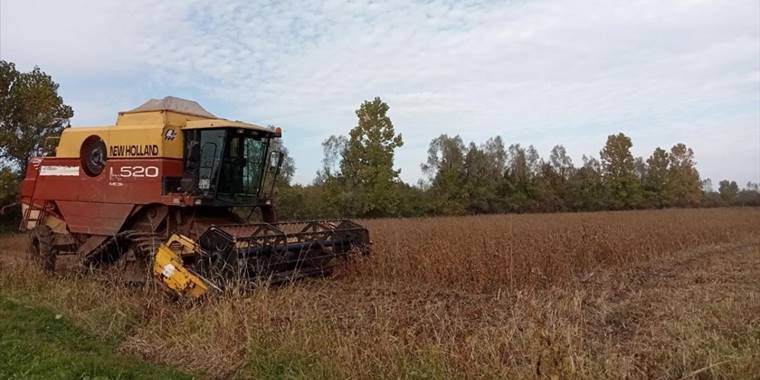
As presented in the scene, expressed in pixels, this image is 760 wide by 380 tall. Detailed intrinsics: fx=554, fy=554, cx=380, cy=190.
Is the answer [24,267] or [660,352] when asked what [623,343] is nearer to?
[660,352]

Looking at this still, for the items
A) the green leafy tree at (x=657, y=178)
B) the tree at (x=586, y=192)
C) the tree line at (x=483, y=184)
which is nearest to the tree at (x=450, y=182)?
the tree line at (x=483, y=184)

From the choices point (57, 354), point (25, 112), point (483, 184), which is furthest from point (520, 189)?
point (57, 354)

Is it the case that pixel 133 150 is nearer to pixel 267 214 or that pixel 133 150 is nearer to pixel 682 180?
pixel 267 214

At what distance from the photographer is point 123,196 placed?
1016 cm

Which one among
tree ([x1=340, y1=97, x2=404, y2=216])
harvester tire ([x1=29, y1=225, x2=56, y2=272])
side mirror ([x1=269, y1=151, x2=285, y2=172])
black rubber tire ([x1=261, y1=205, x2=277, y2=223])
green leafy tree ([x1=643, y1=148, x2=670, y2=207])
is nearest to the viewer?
side mirror ([x1=269, y1=151, x2=285, y2=172])

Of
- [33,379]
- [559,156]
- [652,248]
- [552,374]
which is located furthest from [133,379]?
[559,156]

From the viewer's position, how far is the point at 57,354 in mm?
5605

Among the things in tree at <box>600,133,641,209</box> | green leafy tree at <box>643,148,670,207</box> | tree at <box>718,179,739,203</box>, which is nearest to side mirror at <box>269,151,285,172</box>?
tree at <box>600,133,641,209</box>

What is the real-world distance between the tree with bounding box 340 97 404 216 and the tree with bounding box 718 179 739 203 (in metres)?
52.9

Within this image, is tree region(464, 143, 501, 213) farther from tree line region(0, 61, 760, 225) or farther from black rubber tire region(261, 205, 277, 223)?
black rubber tire region(261, 205, 277, 223)

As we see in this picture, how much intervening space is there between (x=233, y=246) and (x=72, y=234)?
5101 millimetres

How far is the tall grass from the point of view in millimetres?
4562

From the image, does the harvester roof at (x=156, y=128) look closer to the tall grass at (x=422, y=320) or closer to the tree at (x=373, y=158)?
the tall grass at (x=422, y=320)

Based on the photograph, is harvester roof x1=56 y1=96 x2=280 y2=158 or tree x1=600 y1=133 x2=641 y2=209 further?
tree x1=600 y1=133 x2=641 y2=209
